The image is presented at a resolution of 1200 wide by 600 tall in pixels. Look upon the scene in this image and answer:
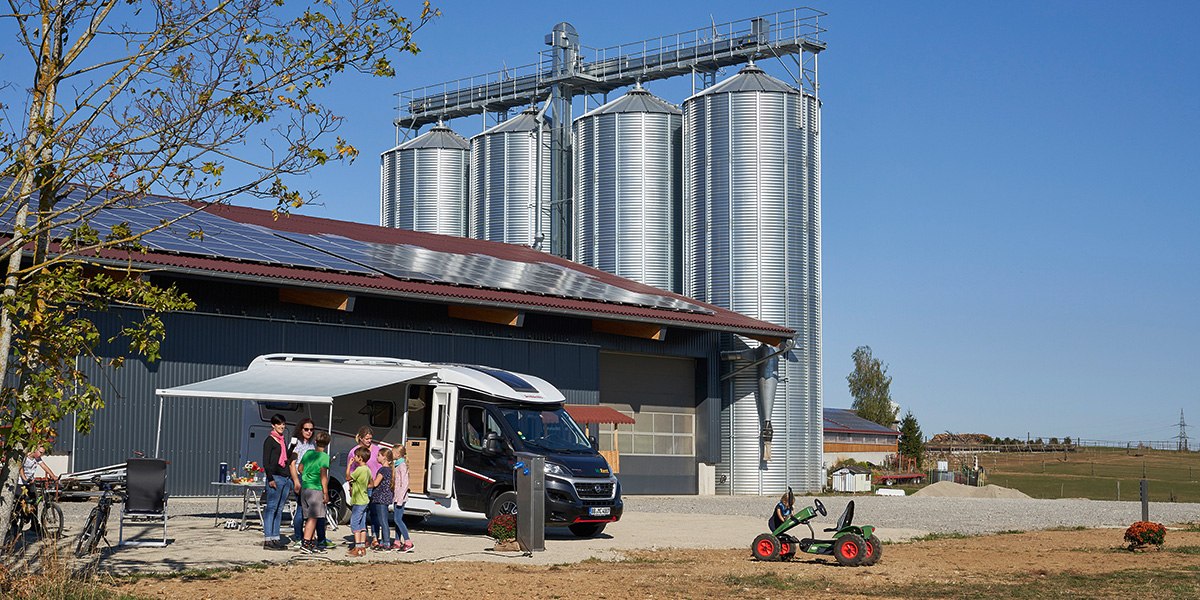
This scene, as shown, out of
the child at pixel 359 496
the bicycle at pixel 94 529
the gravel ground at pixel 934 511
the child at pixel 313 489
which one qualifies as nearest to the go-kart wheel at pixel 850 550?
the child at pixel 359 496

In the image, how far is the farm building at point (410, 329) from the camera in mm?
25406

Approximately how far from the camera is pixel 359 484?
1647 cm

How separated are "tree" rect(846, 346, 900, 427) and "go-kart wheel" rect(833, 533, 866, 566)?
82.6 metres

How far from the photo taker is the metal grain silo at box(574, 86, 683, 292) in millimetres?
41656

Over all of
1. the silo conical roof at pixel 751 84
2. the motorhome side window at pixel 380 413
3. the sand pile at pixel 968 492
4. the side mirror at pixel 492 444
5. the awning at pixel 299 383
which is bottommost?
the sand pile at pixel 968 492

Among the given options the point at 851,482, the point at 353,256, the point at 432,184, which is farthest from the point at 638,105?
the point at 353,256

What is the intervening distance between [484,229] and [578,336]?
14913 mm

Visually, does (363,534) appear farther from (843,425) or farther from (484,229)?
(843,425)

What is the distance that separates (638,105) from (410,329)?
15.6 meters

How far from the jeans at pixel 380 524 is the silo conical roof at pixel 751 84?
83.5ft

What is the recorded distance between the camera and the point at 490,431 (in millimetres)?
19750

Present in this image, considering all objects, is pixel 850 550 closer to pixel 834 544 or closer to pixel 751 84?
pixel 834 544

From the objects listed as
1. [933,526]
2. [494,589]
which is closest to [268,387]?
[494,589]

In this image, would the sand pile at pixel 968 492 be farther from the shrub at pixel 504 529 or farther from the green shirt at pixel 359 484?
the green shirt at pixel 359 484
